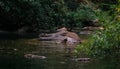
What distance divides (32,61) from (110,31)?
3.22 m

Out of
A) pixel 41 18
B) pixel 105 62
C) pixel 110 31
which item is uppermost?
pixel 41 18

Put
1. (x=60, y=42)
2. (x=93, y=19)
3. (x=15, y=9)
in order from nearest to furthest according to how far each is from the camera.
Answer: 1. (x=60, y=42)
2. (x=15, y=9)
3. (x=93, y=19)

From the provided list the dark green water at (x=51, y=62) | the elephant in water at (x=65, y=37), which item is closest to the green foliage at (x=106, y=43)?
the dark green water at (x=51, y=62)

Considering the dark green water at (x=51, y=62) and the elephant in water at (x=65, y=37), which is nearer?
the dark green water at (x=51, y=62)

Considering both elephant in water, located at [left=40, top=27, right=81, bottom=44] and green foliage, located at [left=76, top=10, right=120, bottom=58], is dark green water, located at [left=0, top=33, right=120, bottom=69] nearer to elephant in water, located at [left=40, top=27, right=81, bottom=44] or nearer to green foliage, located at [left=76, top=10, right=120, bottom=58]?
green foliage, located at [left=76, top=10, right=120, bottom=58]

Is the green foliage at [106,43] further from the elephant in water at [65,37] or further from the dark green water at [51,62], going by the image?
the elephant in water at [65,37]

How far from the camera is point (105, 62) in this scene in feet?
39.5

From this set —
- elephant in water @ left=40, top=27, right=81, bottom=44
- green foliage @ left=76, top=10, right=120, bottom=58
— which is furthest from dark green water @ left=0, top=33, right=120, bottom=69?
elephant in water @ left=40, top=27, right=81, bottom=44

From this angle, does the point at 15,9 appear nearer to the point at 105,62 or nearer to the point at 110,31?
the point at 110,31

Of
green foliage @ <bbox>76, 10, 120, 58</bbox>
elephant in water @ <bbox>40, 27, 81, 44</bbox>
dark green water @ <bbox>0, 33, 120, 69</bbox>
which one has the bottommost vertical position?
dark green water @ <bbox>0, 33, 120, 69</bbox>

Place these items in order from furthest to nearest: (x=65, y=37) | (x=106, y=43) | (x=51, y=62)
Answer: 1. (x=65, y=37)
2. (x=106, y=43)
3. (x=51, y=62)

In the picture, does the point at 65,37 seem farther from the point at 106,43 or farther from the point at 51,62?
the point at 51,62

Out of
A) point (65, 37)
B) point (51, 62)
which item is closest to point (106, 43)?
point (51, 62)

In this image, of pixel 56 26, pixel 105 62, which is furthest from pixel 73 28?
pixel 105 62
